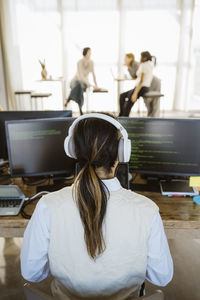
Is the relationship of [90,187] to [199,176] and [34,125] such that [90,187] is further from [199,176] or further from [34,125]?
[199,176]

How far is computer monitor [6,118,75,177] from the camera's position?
141 cm

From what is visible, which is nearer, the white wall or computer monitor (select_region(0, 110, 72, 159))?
computer monitor (select_region(0, 110, 72, 159))

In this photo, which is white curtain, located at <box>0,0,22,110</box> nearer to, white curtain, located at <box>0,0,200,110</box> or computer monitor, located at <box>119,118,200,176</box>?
white curtain, located at <box>0,0,200,110</box>

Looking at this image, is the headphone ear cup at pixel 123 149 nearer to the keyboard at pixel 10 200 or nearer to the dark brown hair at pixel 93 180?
the dark brown hair at pixel 93 180

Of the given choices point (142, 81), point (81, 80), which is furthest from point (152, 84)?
point (81, 80)

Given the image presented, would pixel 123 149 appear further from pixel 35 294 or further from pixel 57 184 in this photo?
pixel 57 184

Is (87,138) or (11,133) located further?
(11,133)

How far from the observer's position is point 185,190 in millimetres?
1426

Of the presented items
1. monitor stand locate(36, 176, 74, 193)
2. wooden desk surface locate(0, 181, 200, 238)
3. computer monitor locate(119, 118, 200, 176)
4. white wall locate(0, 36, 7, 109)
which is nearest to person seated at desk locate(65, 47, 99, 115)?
white wall locate(0, 36, 7, 109)

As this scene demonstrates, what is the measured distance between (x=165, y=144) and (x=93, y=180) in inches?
30.1

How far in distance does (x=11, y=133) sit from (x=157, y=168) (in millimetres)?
814

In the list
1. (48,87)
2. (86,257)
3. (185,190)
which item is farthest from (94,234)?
(48,87)

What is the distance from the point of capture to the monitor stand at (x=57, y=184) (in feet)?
4.91

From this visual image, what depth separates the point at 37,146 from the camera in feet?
4.80
